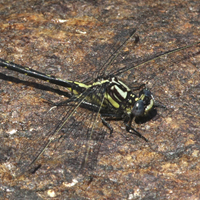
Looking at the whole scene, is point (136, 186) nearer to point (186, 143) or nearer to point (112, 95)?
point (186, 143)

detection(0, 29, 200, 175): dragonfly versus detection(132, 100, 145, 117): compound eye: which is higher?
detection(132, 100, 145, 117): compound eye

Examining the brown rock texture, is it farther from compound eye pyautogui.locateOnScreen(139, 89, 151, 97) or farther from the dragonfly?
compound eye pyautogui.locateOnScreen(139, 89, 151, 97)

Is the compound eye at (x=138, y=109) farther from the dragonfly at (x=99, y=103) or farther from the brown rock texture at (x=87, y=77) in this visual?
the brown rock texture at (x=87, y=77)

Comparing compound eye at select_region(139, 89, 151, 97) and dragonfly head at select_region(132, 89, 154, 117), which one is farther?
compound eye at select_region(139, 89, 151, 97)

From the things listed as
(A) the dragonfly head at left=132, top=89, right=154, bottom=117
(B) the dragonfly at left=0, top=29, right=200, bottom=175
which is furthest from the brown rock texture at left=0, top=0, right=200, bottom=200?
(A) the dragonfly head at left=132, top=89, right=154, bottom=117

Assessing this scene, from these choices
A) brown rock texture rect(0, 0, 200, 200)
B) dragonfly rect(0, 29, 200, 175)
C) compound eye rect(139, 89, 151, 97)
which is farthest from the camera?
compound eye rect(139, 89, 151, 97)

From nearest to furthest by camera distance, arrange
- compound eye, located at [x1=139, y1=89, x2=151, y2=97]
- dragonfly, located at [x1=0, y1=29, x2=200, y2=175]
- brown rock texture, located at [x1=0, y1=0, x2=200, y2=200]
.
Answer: brown rock texture, located at [x1=0, y1=0, x2=200, y2=200], dragonfly, located at [x1=0, y1=29, x2=200, y2=175], compound eye, located at [x1=139, y1=89, x2=151, y2=97]

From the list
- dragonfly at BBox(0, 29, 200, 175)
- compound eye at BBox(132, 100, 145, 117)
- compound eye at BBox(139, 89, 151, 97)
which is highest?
compound eye at BBox(139, 89, 151, 97)

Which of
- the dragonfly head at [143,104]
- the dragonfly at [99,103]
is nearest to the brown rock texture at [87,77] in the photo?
the dragonfly at [99,103]

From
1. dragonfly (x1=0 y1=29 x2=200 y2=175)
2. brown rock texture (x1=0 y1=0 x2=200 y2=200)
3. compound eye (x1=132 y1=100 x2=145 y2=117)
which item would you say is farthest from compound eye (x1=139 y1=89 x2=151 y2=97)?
brown rock texture (x1=0 y1=0 x2=200 y2=200)
